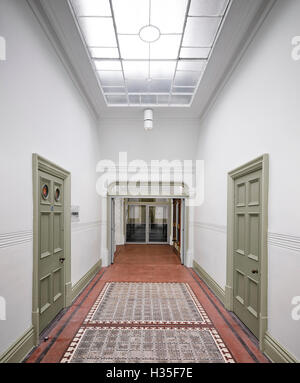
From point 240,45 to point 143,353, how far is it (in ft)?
13.7

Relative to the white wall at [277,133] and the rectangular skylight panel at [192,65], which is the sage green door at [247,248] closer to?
the white wall at [277,133]

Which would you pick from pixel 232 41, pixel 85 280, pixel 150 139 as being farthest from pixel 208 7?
pixel 85 280

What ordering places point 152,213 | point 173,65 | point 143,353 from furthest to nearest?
point 152,213 → point 173,65 → point 143,353

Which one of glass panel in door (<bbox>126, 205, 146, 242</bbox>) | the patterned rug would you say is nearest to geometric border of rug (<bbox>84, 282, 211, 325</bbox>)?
the patterned rug

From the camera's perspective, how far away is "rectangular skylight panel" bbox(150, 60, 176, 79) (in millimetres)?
4258

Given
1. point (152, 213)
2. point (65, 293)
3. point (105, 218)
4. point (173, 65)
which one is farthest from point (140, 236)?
point (173, 65)

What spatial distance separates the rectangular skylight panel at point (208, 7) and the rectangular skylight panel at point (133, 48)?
2.89ft

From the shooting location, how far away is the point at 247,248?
3482mm

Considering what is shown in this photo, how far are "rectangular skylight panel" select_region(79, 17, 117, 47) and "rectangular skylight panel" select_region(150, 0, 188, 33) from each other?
0.60 metres

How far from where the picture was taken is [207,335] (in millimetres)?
3178

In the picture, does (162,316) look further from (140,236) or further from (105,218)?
(140,236)

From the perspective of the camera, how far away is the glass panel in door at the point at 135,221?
12.2 metres

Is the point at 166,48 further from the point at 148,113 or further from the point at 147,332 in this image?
the point at 147,332

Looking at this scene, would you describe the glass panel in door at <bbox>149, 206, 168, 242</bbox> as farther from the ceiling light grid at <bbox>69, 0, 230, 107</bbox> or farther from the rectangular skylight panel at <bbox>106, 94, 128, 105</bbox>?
the ceiling light grid at <bbox>69, 0, 230, 107</bbox>
